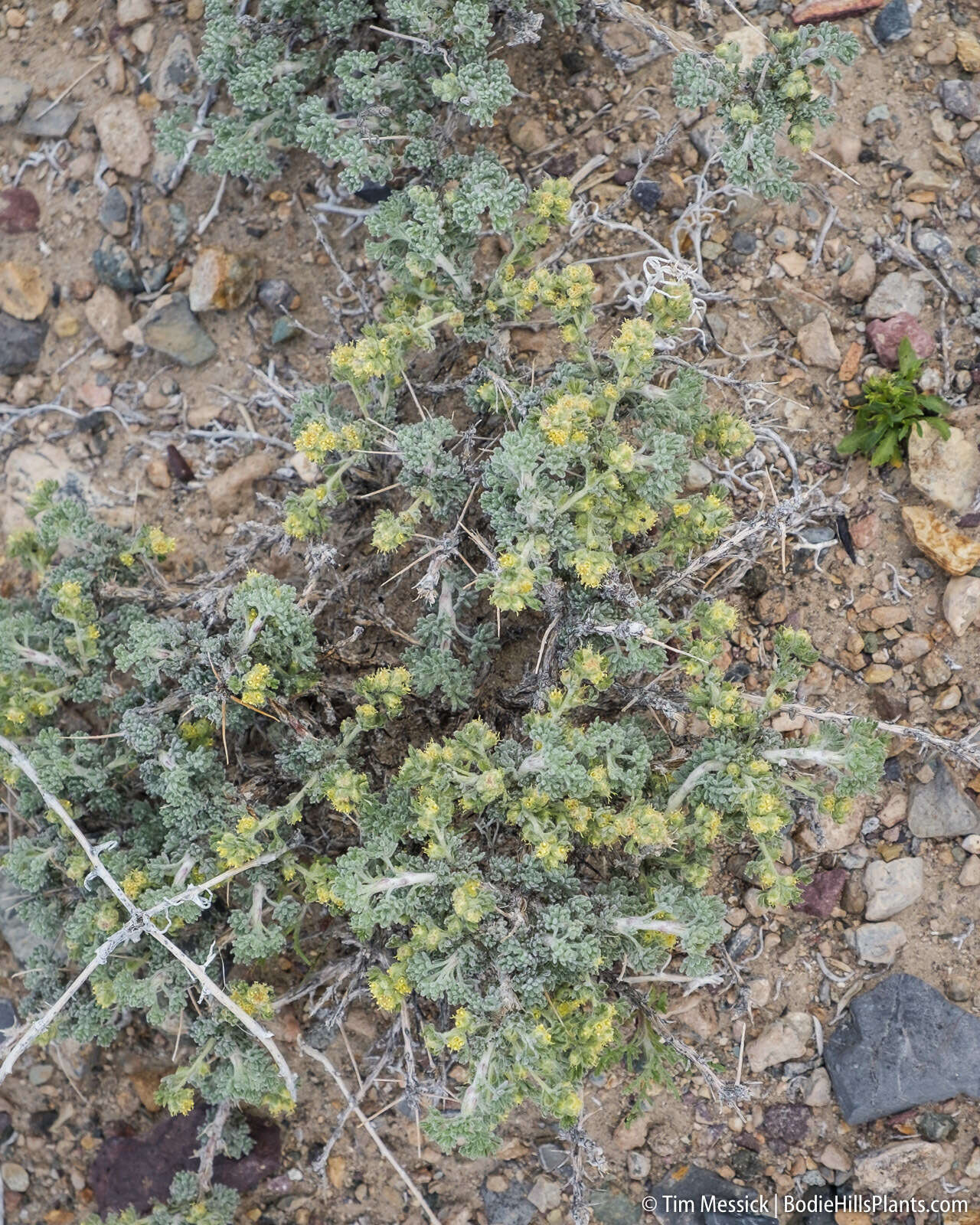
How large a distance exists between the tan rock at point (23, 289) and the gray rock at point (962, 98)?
4.33 m

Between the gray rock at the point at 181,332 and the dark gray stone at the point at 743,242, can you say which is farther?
the gray rock at the point at 181,332

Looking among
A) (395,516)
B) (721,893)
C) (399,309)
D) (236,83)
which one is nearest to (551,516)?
(395,516)

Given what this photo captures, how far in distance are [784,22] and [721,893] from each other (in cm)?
386

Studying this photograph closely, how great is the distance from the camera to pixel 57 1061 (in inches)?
196

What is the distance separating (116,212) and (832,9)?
3.47m

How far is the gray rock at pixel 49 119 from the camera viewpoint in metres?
5.27

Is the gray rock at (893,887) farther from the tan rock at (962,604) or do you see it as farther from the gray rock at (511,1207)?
the gray rock at (511,1207)

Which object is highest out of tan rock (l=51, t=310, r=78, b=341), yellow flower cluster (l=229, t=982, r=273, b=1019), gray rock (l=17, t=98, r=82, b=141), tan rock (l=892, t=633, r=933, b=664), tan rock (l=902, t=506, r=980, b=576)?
gray rock (l=17, t=98, r=82, b=141)

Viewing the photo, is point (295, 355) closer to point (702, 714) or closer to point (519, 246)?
point (519, 246)

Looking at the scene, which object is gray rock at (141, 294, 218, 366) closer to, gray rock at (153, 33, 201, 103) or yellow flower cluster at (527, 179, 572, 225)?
gray rock at (153, 33, 201, 103)

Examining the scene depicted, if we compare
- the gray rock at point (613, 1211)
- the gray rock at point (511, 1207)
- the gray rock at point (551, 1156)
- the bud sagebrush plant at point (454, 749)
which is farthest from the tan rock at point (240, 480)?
the gray rock at point (613, 1211)

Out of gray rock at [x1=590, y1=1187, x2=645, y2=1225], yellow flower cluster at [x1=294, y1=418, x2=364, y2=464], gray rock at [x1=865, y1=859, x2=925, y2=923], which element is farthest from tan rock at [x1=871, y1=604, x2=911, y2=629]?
gray rock at [x1=590, y1=1187, x2=645, y2=1225]

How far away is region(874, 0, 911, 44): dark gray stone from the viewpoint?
4645 millimetres

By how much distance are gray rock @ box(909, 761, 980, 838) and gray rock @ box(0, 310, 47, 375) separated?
4.66 meters
